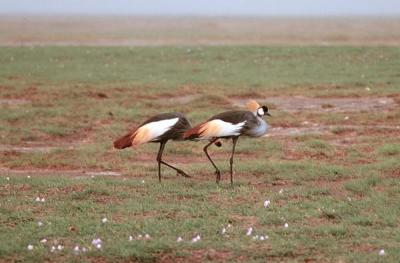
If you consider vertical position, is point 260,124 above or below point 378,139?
above

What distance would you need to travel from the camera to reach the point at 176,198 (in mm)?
9859

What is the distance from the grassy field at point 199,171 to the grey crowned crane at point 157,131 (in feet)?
1.85

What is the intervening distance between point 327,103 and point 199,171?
25.0 feet

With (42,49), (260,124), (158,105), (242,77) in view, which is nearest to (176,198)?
(260,124)

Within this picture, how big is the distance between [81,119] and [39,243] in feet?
28.0

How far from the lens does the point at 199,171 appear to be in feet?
39.0

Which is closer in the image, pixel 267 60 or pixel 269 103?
pixel 269 103

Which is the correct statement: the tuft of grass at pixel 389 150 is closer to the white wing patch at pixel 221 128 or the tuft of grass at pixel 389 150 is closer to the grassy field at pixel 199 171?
the grassy field at pixel 199 171

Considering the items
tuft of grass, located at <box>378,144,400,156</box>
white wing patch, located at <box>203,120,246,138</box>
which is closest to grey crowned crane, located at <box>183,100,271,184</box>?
white wing patch, located at <box>203,120,246,138</box>

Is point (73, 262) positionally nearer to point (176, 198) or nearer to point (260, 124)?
point (176, 198)

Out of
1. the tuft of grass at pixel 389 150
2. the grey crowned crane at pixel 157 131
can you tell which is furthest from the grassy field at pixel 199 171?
the grey crowned crane at pixel 157 131

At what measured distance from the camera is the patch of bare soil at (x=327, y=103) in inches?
710

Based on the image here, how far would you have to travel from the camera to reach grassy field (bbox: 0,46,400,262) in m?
7.96

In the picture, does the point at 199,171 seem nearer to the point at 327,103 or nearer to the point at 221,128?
the point at 221,128
